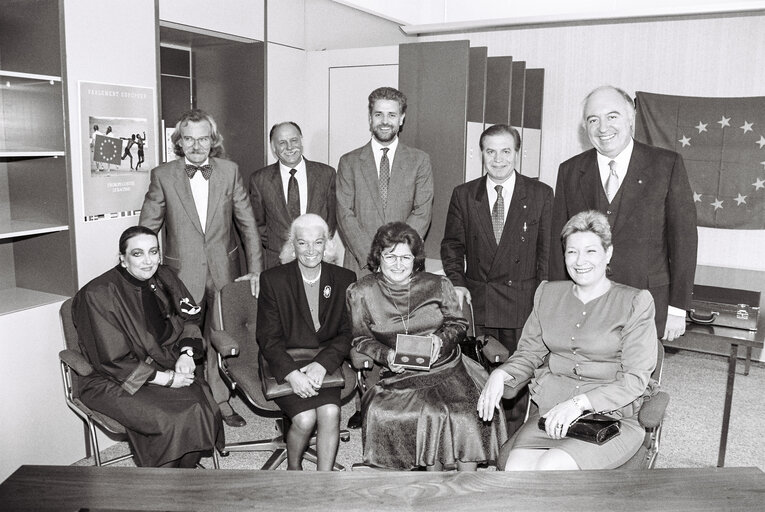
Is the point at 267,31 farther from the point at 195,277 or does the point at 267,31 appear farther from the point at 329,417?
the point at 329,417

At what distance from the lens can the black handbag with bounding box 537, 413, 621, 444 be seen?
8.14 ft

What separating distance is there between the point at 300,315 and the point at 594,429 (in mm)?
1556

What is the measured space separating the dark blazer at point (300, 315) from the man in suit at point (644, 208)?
1.34 m

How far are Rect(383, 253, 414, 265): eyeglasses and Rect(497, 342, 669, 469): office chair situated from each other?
753 millimetres

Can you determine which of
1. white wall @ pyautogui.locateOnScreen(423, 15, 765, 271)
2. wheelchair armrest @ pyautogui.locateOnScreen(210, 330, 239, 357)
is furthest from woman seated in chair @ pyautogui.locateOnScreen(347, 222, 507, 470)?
white wall @ pyautogui.locateOnScreen(423, 15, 765, 271)

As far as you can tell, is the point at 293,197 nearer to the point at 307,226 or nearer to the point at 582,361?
the point at 307,226

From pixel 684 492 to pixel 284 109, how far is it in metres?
4.51

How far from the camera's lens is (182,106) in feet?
17.9

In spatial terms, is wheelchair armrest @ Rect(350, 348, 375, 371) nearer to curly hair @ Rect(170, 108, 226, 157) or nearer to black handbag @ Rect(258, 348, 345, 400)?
black handbag @ Rect(258, 348, 345, 400)

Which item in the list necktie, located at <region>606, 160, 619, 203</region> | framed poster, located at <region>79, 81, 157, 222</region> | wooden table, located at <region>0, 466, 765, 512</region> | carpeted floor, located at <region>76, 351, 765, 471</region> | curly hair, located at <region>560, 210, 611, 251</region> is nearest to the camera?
wooden table, located at <region>0, 466, 765, 512</region>

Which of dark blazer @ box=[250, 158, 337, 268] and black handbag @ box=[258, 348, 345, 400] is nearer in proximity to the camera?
black handbag @ box=[258, 348, 345, 400]

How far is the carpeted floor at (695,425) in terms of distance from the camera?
3.83 meters

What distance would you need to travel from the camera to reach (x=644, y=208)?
10.2 feet

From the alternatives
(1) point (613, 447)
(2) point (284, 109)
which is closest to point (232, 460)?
(1) point (613, 447)
